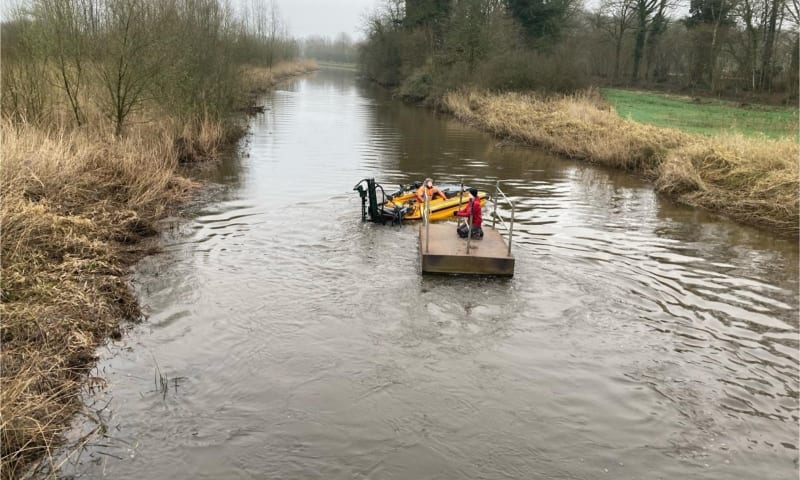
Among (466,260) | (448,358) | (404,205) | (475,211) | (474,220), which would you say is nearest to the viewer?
(448,358)

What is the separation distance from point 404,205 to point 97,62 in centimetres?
843

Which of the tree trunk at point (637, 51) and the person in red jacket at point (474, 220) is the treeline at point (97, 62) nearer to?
the person in red jacket at point (474, 220)

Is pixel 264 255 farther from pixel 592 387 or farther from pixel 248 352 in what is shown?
pixel 592 387

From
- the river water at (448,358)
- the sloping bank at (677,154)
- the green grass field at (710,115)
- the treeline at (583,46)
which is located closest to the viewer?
the river water at (448,358)

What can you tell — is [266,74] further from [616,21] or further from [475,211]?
[475,211]

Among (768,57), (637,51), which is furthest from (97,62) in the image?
(637,51)

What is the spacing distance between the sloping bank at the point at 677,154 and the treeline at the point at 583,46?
561 centimetres

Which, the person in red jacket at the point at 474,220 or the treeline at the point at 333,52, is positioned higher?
the treeline at the point at 333,52

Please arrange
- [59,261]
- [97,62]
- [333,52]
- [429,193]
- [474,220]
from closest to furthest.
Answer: [59,261] < [474,220] < [429,193] < [97,62] < [333,52]

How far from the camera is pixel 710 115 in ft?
91.4

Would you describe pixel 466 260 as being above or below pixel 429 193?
below

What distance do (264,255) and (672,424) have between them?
6936mm

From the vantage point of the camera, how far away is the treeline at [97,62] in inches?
502

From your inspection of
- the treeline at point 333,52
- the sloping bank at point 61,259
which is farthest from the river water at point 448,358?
the treeline at point 333,52
